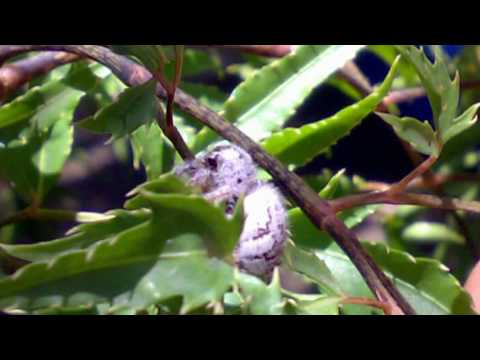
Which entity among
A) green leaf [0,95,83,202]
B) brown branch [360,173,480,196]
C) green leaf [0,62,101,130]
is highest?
green leaf [0,62,101,130]

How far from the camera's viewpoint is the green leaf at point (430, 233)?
1579 mm

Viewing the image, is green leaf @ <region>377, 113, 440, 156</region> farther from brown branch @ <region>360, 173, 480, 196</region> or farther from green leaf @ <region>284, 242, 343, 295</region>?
brown branch @ <region>360, 173, 480, 196</region>

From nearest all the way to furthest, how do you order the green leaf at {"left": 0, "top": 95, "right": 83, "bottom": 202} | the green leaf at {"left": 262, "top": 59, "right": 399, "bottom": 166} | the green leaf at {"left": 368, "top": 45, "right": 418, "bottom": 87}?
the green leaf at {"left": 262, "top": 59, "right": 399, "bottom": 166}, the green leaf at {"left": 0, "top": 95, "right": 83, "bottom": 202}, the green leaf at {"left": 368, "top": 45, "right": 418, "bottom": 87}

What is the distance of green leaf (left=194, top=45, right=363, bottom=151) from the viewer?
1040 millimetres

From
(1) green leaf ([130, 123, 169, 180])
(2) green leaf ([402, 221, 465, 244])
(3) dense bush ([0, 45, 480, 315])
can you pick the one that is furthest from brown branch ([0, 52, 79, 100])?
(2) green leaf ([402, 221, 465, 244])

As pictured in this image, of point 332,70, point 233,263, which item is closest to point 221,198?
point 233,263

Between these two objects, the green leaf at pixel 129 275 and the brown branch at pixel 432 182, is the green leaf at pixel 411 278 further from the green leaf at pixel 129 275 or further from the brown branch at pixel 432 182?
the brown branch at pixel 432 182

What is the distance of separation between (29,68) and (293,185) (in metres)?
0.43

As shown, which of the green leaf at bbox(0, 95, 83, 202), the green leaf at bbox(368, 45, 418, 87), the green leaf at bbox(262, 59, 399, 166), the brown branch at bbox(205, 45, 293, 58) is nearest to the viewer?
the green leaf at bbox(262, 59, 399, 166)

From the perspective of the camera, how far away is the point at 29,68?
3.41 ft

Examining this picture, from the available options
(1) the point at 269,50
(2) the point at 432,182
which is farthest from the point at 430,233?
(1) the point at 269,50

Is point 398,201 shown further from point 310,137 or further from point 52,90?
point 52,90

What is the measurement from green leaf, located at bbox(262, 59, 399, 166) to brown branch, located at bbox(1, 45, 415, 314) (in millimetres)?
161

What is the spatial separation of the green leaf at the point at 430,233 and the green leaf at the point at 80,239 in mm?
943
